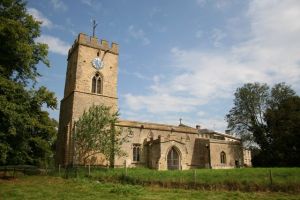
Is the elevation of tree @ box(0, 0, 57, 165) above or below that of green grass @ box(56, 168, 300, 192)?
above

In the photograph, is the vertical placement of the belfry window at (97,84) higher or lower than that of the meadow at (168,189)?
higher

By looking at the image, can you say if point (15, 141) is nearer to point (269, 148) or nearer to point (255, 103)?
point (269, 148)

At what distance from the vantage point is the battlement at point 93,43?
117 ft

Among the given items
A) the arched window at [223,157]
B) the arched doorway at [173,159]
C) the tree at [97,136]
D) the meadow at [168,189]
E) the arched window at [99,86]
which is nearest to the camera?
the meadow at [168,189]

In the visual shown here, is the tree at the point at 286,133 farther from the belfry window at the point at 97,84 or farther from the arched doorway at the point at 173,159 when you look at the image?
the belfry window at the point at 97,84

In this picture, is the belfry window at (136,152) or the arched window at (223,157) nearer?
the belfry window at (136,152)

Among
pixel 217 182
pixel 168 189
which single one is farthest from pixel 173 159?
pixel 168 189

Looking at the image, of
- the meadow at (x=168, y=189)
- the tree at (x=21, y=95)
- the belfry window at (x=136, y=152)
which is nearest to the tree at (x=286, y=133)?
the belfry window at (x=136, y=152)

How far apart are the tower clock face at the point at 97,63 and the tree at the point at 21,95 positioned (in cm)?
1158

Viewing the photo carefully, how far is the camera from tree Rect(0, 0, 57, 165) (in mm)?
19969

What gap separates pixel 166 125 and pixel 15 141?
20.4m

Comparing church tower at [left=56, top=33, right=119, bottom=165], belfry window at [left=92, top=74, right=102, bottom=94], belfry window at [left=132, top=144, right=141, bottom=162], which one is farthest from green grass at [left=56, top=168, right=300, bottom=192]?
belfry window at [left=92, top=74, right=102, bottom=94]

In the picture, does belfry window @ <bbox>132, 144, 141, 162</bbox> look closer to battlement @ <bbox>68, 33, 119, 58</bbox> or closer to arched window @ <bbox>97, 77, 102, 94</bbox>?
arched window @ <bbox>97, 77, 102, 94</bbox>

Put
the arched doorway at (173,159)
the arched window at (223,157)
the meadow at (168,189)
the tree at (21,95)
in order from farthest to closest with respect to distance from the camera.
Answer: the arched window at (223,157)
the arched doorway at (173,159)
the tree at (21,95)
the meadow at (168,189)
